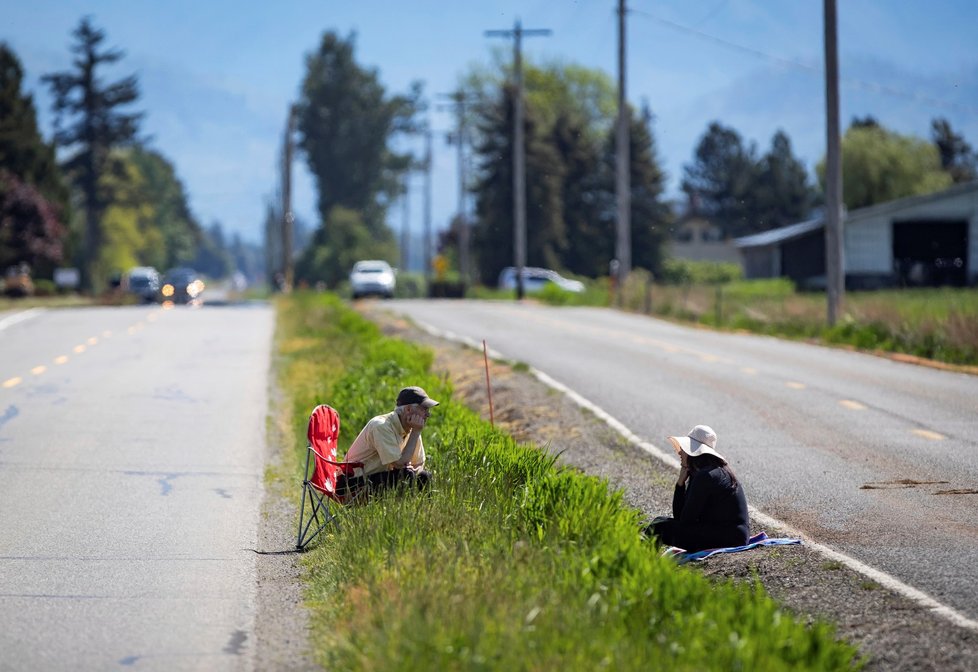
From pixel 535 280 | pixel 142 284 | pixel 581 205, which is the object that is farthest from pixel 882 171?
pixel 142 284

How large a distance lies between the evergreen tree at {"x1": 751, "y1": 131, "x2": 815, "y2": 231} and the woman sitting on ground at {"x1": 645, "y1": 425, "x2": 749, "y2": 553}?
9111 centimetres

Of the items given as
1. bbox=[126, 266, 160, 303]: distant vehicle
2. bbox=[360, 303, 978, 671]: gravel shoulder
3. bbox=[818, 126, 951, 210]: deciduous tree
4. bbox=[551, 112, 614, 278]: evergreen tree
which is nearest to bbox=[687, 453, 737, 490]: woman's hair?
bbox=[360, 303, 978, 671]: gravel shoulder

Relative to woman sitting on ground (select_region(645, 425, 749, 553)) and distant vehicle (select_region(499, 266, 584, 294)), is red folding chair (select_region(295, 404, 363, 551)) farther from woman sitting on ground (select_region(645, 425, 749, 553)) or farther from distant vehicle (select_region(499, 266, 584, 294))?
distant vehicle (select_region(499, 266, 584, 294))

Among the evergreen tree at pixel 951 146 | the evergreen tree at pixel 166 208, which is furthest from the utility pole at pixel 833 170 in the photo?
the evergreen tree at pixel 166 208

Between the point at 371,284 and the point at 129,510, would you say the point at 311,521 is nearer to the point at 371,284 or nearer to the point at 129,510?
the point at 129,510

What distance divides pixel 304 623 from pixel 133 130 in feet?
325

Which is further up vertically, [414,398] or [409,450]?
[414,398]

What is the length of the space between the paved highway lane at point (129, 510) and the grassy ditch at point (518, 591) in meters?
0.76

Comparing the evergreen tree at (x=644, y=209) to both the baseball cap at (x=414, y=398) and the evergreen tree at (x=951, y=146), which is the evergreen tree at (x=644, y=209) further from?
the baseball cap at (x=414, y=398)

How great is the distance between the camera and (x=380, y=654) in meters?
6.59

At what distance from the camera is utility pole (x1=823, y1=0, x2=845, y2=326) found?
32.1 meters

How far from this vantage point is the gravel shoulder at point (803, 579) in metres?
7.67

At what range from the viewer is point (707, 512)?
10453 millimetres

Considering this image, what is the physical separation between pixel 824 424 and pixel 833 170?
16.4 meters
